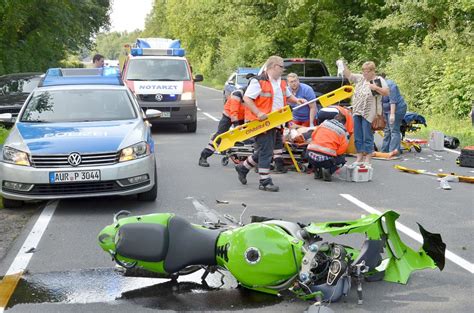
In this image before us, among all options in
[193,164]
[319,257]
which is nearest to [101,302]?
[319,257]

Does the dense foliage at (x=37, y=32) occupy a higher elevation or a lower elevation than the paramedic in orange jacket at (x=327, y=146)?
higher

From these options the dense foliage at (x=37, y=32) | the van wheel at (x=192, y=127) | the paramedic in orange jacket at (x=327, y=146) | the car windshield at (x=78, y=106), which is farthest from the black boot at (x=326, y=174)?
the dense foliage at (x=37, y=32)

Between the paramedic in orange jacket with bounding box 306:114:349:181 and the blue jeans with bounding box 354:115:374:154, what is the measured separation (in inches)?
31.4

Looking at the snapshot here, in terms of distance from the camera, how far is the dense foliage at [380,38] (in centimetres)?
1900

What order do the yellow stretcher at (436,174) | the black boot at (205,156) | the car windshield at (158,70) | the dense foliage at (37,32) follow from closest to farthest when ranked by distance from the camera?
the yellow stretcher at (436,174)
the black boot at (205,156)
the car windshield at (158,70)
the dense foliage at (37,32)

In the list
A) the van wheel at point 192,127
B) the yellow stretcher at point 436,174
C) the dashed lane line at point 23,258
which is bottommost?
the van wheel at point 192,127

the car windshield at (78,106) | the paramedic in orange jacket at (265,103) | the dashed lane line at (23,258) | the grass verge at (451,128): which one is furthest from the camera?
the grass verge at (451,128)

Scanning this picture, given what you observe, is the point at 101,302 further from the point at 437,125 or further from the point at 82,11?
the point at 82,11

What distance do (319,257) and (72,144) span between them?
4.09m

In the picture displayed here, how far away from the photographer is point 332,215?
26.0 feet

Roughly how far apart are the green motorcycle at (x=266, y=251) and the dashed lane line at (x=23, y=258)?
0.95 m

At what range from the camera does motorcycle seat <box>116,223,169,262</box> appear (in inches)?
187

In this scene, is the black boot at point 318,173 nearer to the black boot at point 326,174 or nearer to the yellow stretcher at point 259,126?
the black boot at point 326,174

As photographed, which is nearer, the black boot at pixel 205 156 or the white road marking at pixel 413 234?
the white road marking at pixel 413 234
